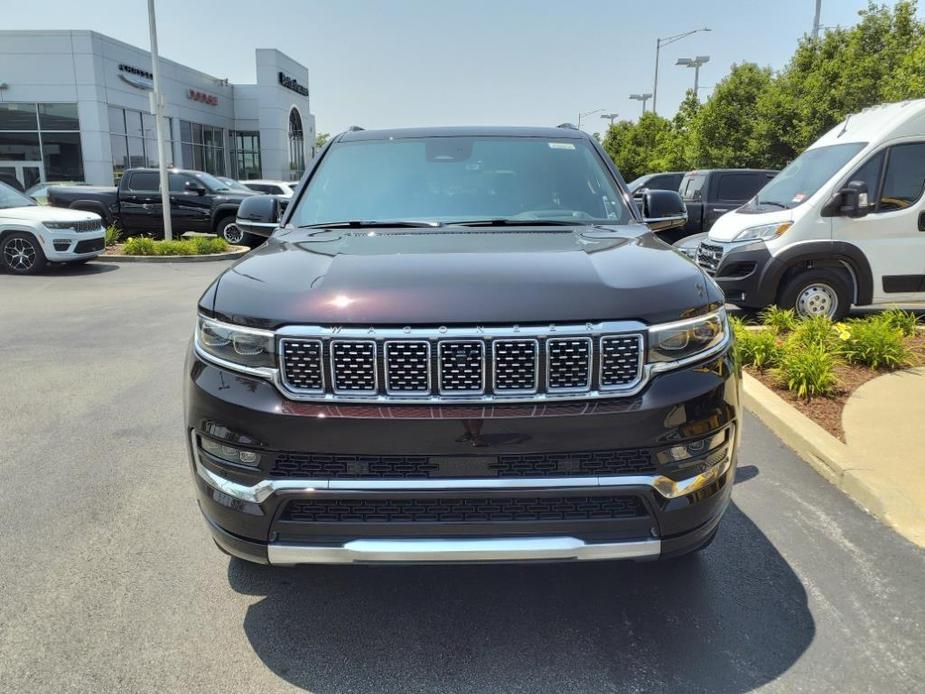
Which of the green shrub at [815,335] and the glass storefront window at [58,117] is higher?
the glass storefront window at [58,117]

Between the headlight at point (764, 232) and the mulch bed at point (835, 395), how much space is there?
1927 millimetres

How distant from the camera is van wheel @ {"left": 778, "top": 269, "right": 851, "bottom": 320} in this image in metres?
8.12

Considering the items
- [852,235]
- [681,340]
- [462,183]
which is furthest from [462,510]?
[852,235]

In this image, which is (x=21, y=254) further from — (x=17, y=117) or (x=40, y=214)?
(x=17, y=117)

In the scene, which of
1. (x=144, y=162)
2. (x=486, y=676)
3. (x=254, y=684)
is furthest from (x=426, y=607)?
(x=144, y=162)

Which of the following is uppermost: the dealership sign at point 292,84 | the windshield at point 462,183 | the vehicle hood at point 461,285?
the dealership sign at point 292,84

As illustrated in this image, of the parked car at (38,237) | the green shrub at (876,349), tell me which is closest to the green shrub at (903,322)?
the green shrub at (876,349)

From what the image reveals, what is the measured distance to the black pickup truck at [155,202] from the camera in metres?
18.7

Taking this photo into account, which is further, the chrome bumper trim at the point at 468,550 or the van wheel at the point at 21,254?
the van wheel at the point at 21,254

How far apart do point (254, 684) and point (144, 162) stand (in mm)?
36983

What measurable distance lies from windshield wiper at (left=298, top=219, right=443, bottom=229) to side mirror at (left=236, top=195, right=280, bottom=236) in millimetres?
672

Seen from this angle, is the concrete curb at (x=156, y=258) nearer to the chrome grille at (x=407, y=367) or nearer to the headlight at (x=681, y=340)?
the chrome grille at (x=407, y=367)

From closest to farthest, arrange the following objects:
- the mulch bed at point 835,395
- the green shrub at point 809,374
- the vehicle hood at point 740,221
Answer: the mulch bed at point 835,395 < the green shrub at point 809,374 < the vehicle hood at point 740,221

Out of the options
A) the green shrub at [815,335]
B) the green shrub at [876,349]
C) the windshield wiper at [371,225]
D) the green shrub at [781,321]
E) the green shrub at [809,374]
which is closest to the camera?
the windshield wiper at [371,225]
